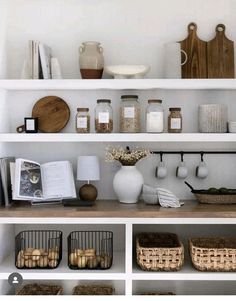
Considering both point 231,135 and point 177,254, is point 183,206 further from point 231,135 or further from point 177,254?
point 231,135

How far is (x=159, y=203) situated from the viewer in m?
2.88

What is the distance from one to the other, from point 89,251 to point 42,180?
0.58 meters

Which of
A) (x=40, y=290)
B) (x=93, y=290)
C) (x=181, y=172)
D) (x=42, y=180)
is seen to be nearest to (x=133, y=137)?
(x=181, y=172)

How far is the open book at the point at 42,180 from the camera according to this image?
2855mm

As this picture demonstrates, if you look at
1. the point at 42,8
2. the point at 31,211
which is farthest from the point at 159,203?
the point at 42,8

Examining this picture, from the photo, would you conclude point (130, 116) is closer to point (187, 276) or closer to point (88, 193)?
point (88, 193)

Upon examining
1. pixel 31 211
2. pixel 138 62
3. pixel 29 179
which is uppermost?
pixel 138 62

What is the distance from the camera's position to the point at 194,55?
10.0 feet

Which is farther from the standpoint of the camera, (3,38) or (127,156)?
(3,38)

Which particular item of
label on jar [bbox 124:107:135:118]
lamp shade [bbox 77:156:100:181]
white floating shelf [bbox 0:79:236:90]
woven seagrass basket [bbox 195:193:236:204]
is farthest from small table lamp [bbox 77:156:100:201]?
woven seagrass basket [bbox 195:193:236:204]

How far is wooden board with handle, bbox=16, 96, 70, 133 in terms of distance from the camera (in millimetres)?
3062

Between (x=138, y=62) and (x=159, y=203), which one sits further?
(x=138, y=62)

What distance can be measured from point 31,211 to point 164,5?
168 centimetres

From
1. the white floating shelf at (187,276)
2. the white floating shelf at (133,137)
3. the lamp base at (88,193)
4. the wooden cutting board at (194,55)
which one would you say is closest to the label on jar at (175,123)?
the white floating shelf at (133,137)
